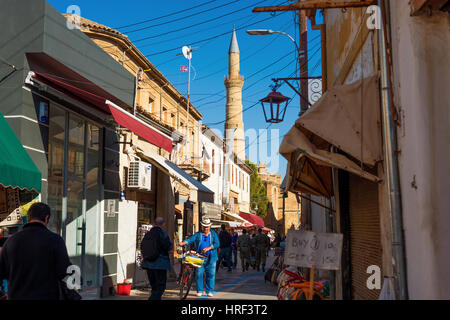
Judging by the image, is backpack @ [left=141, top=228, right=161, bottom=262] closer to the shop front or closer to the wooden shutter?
the shop front

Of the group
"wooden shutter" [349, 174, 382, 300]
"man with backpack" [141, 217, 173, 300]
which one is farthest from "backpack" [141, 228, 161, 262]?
"wooden shutter" [349, 174, 382, 300]

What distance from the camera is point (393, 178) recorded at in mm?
5410

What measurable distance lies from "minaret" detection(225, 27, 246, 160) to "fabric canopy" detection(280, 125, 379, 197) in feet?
222

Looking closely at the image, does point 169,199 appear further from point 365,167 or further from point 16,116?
point 365,167

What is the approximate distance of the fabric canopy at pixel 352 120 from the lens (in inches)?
241

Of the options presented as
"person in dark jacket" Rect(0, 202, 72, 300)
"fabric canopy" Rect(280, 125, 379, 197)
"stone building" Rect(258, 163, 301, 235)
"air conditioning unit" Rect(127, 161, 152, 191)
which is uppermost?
"stone building" Rect(258, 163, 301, 235)

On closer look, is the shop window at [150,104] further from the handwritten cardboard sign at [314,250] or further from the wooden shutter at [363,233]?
the handwritten cardboard sign at [314,250]

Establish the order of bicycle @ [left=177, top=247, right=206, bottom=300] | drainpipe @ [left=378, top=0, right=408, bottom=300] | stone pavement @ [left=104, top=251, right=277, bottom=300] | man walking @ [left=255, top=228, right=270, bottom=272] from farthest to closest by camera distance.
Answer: man walking @ [left=255, top=228, right=270, bottom=272], stone pavement @ [left=104, top=251, right=277, bottom=300], bicycle @ [left=177, top=247, right=206, bottom=300], drainpipe @ [left=378, top=0, right=408, bottom=300]

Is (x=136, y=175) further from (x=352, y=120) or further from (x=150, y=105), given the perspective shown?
(x=150, y=105)

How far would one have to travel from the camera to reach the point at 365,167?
6566 millimetres

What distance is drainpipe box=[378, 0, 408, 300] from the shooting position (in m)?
5.21

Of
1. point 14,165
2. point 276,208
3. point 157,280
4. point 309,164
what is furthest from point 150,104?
point 276,208

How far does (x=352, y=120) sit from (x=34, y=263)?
3956 mm

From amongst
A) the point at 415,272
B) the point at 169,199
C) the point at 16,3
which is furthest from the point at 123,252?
the point at 415,272
